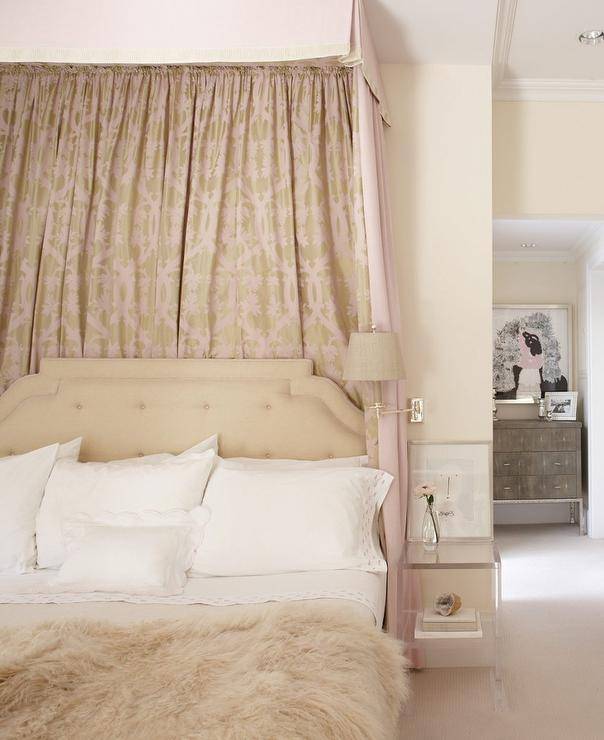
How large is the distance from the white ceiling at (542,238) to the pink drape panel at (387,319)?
2217mm

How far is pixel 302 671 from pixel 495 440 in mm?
4768

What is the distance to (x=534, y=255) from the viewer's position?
6.41m

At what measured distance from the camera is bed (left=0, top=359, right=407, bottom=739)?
1.48 meters

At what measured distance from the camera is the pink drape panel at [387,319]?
9.48 feet

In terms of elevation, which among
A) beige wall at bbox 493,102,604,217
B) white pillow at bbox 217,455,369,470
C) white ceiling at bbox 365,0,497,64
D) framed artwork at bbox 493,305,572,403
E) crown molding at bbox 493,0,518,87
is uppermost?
crown molding at bbox 493,0,518,87

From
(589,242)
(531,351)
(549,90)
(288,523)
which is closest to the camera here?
(288,523)

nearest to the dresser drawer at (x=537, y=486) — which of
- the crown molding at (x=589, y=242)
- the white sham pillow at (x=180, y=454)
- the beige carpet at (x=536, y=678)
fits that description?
the beige carpet at (x=536, y=678)

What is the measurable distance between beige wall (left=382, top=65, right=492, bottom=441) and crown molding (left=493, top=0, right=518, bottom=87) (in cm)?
11

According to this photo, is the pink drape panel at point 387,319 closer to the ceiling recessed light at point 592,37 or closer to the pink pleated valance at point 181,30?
the pink pleated valance at point 181,30

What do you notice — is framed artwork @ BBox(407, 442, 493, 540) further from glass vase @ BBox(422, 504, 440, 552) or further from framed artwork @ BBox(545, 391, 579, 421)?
framed artwork @ BBox(545, 391, 579, 421)

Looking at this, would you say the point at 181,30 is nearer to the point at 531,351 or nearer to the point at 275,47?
the point at 275,47

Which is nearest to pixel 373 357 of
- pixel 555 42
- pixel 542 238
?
pixel 555 42

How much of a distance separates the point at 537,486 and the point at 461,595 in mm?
3067

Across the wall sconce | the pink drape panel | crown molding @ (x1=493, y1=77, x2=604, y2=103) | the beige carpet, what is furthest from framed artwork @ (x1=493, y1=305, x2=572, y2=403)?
the wall sconce
